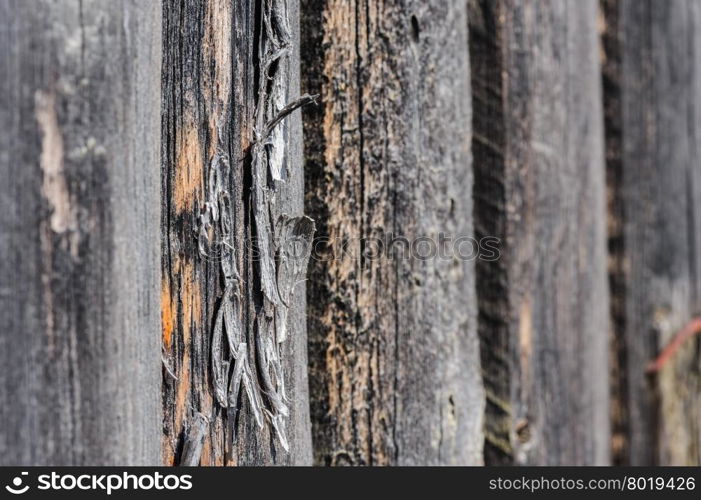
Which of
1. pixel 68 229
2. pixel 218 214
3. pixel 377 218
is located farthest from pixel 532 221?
pixel 68 229

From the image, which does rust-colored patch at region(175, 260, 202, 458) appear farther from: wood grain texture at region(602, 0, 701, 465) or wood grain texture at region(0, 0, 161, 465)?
wood grain texture at region(602, 0, 701, 465)

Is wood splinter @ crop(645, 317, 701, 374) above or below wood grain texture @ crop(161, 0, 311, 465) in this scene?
below

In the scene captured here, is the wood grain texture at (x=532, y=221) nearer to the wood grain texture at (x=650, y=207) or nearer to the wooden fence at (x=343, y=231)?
the wooden fence at (x=343, y=231)

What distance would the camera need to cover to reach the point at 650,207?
167cm

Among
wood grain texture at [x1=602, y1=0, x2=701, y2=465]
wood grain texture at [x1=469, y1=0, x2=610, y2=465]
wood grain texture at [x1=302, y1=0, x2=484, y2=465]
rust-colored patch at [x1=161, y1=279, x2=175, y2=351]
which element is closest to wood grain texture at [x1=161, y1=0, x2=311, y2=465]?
rust-colored patch at [x1=161, y1=279, x2=175, y2=351]

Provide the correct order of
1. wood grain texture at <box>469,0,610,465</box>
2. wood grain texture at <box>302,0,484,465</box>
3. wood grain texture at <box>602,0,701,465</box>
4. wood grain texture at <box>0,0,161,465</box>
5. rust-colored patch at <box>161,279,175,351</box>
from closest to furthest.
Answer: wood grain texture at <box>0,0,161,465</box> → rust-colored patch at <box>161,279,175,351</box> → wood grain texture at <box>302,0,484,465</box> → wood grain texture at <box>469,0,610,465</box> → wood grain texture at <box>602,0,701,465</box>

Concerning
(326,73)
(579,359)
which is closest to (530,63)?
(326,73)

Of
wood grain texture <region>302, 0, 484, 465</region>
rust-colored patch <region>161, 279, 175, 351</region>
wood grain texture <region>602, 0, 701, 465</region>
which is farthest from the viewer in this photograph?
wood grain texture <region>602, 0, 701, 465</region>

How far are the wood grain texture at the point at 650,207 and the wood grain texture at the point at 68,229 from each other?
1.23 metres

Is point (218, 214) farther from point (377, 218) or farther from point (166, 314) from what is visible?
point (377, 218)

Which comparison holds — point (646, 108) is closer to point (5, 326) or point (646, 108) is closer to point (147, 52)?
point (147, 52)

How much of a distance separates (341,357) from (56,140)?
0.58m

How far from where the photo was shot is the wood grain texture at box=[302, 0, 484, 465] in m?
1.09

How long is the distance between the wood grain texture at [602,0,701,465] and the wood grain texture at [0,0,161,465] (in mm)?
1229
